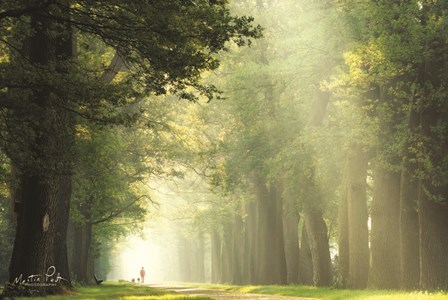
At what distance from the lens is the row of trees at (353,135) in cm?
1845

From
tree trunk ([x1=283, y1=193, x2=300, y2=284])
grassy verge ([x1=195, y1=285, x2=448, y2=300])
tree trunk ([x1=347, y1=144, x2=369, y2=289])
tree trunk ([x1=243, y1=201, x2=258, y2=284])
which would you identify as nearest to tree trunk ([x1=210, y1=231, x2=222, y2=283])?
tree trunk ([x1=243, y1=201, x2=258, y2=284])

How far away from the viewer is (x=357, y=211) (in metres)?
23.9

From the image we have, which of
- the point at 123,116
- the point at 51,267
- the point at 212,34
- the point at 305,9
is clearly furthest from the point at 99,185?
the point at 212,34

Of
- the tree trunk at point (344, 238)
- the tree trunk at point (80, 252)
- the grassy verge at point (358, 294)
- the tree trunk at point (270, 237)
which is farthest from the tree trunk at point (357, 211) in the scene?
the tree trunk at point (80, 252)

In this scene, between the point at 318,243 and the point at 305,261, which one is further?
the point at 305,261

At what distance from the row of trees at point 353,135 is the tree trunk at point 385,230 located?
3cm

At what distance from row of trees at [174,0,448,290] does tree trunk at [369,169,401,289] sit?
0.11 feet

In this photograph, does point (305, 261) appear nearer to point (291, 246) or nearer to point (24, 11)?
point (291, 246)

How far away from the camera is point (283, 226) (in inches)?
1537

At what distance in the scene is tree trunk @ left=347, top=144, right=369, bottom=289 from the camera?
23578mm

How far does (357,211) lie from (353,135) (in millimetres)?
3597

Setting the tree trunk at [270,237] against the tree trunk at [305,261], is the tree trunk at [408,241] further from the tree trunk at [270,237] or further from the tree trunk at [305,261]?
A: the tree trunk at [305,261]

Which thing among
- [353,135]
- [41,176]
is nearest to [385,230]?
[353,135]

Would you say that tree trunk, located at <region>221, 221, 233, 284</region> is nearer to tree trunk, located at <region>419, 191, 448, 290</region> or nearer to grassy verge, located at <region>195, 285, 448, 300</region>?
grassy verge, located at <region>195, 285, 448, 300</region>
